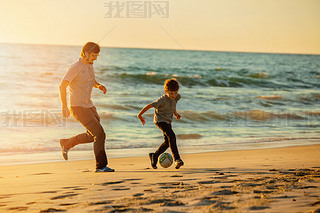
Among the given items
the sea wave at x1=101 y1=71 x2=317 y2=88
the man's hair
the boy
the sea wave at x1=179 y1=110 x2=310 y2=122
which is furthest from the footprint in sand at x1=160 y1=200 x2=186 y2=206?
the sea wave at x1=101 y1=71 x2=317 y2=88

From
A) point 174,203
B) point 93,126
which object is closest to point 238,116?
point 93,126

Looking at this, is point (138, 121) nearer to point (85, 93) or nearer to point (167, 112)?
point (167, 112)

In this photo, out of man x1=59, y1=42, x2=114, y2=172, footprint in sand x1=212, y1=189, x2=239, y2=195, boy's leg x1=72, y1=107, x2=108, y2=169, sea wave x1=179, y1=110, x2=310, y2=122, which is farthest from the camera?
sea wave x1=179, y1=110, x2=310, y2=122

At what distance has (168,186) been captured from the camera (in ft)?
15.4

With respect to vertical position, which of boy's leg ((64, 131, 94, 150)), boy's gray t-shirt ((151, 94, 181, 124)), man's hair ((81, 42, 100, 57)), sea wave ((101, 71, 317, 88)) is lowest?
boy's leg ((64, 131, 94, 150))

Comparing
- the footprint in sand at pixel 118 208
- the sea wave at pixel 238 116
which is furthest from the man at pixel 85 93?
the sea wave at pixel 238 116

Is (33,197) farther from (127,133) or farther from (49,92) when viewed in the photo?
(49,92)

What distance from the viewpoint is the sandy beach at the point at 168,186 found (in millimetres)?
3779

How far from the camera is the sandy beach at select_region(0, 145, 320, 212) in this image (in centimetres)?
378

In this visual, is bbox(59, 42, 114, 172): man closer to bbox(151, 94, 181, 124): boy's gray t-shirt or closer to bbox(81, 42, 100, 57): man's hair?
bbox(81, 42, 100, 57): man's hair

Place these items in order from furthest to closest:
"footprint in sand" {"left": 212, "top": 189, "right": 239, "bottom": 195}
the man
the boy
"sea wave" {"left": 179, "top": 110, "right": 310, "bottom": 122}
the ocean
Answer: "sea wave" {"left": 179, "top": 110, "right": 310, "bottom": 122} → the ocean → the boy → the man → "footprint in sand" {"left": 212, "top": 189, "right": 239, "bottom": 195}

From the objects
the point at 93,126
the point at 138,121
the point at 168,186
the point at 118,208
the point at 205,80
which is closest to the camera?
the point at 118,208

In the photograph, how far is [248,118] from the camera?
46.2 feet

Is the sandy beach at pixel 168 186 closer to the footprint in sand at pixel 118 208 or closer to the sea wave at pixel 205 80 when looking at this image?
the footprint in sand at pixel 118 208
